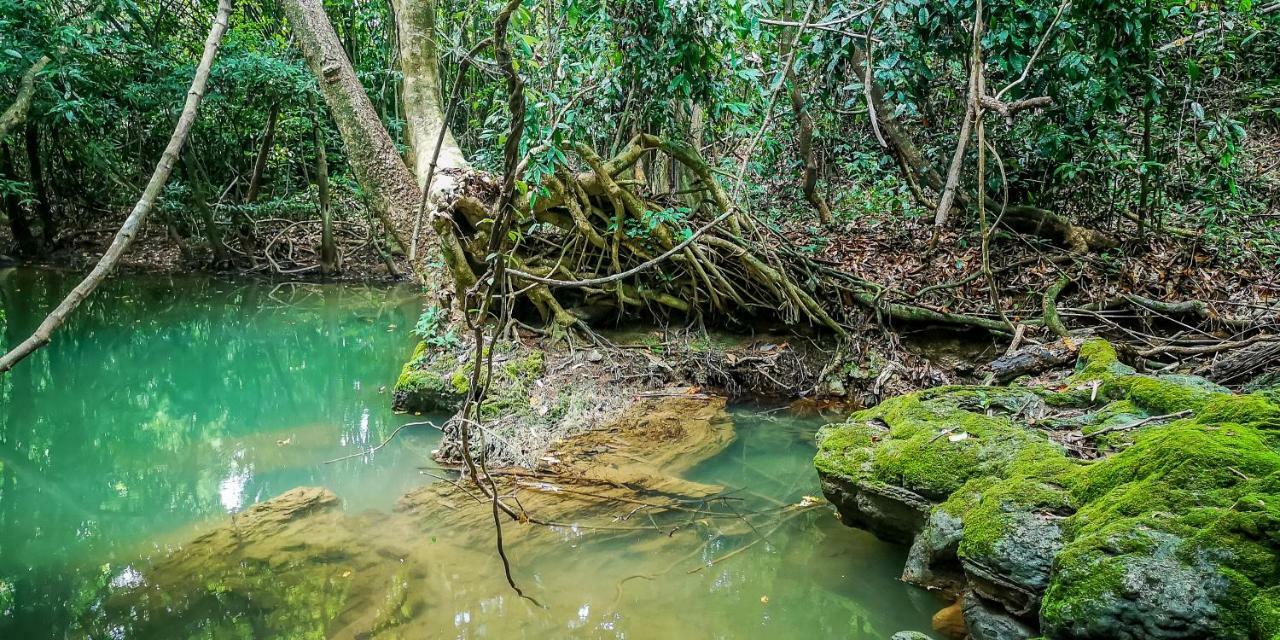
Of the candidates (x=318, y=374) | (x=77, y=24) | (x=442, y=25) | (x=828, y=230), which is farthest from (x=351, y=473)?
(x=442, y=25)

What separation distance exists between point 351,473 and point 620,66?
12.2 feet

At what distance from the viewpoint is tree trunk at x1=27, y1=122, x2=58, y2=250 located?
37.2ft

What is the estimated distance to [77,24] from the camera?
861cm

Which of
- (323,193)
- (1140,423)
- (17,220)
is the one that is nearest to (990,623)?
(1140,423)

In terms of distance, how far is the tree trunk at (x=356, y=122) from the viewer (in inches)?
219

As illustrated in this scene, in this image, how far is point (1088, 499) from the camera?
98.0 inches

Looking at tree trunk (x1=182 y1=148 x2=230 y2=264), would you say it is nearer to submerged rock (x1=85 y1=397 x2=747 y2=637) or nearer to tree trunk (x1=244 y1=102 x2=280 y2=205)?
tree trunk (x1=244 y1=102 x2=280 y2=205)

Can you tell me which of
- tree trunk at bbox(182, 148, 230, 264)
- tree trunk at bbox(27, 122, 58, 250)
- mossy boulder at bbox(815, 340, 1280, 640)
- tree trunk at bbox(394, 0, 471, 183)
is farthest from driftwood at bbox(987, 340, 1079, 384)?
tree trunk at bbox(27, 122, 58, 250)

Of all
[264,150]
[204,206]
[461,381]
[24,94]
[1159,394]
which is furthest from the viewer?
[264,150]

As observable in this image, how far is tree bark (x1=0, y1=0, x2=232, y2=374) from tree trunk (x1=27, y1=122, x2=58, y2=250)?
12.5 m

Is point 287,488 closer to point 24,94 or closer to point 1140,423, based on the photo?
point 1140,423

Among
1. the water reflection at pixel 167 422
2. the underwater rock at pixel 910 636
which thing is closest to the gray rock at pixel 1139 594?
the underwater rock at pixel 910 636

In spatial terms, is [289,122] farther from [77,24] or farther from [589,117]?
[589,117]

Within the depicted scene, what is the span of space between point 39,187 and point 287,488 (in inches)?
436
